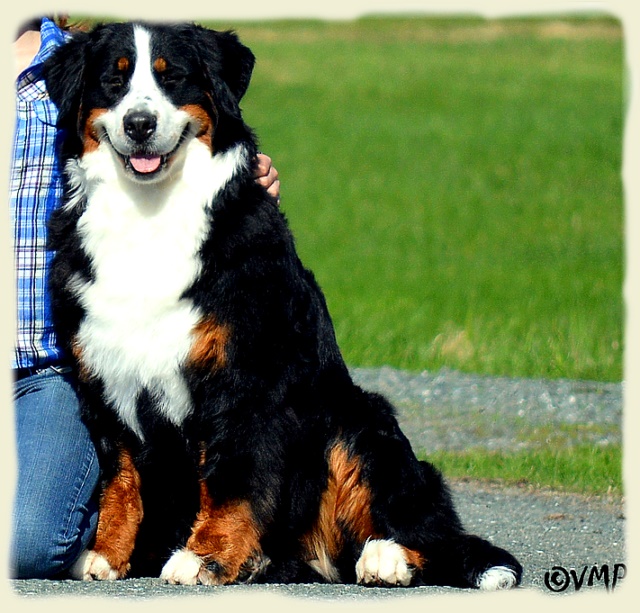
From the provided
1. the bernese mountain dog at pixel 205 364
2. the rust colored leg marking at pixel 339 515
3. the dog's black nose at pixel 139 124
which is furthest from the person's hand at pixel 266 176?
the rust colored leg marking at pixel 339 515

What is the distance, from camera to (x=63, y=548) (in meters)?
4.98

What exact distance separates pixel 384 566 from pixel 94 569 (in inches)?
46.8

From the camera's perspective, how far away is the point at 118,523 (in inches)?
194

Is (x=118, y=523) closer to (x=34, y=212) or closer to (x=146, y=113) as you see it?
(x=34, y=212)

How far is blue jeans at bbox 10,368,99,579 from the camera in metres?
5.00

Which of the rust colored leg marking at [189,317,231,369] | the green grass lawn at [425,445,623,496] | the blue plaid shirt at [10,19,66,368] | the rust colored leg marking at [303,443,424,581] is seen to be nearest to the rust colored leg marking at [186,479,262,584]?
the rust colored leg marking at [303,443,424,581]

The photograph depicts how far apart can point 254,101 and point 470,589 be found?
81.3 ft

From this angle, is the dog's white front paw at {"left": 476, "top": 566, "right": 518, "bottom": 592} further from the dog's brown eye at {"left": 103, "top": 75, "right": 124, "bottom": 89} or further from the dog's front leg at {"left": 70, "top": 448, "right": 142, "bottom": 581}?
the dog's brown eye at {"left": 103, "top": 75, "right": 124, "bottom": 89}

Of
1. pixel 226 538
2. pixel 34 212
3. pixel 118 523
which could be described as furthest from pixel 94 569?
pixel 34 212

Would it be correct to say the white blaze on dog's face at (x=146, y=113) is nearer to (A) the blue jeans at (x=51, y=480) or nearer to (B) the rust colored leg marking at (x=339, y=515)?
(A) the blue jeans at (x=51, y=480)

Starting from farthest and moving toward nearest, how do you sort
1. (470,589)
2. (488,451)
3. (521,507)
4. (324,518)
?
1. (488,451)
2. (521,507)
3. (324,518)
4. (470,589)

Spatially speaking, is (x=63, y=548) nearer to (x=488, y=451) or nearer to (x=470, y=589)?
(x=470, y=589)

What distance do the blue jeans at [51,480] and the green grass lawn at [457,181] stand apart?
5.16 meters

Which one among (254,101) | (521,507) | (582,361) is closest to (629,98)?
(521,507)
